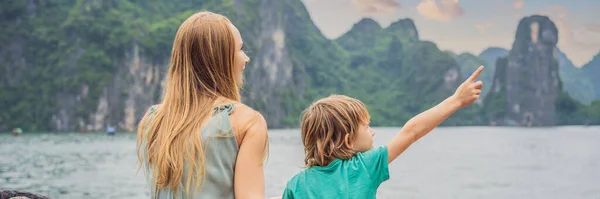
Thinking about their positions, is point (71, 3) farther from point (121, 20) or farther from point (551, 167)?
point (551, 167)

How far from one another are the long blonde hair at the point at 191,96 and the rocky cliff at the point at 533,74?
125910mm

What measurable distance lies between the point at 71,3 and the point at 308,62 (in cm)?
4927

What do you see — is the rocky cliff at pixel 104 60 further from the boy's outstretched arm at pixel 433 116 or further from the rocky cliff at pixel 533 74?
the boy's outstretched arm at pixel 433 116

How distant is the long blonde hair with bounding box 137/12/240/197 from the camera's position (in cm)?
197

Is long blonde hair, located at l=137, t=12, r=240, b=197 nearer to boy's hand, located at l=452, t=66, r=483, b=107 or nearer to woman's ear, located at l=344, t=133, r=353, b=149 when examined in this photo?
woman's ear, located at l=344, t=133, r=353, b=149

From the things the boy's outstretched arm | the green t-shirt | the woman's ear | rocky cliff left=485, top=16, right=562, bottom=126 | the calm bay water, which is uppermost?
the boy's outstretched arm

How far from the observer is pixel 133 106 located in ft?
268

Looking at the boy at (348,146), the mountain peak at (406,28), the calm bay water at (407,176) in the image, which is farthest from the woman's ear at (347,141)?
the mountain peak at (406,28)

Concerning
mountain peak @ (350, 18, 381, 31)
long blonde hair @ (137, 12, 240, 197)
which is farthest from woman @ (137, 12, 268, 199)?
mountain peak @ (350, 18, 381, 31)

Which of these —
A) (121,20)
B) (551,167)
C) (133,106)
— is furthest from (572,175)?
(121,20)

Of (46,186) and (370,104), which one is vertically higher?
(46,186)

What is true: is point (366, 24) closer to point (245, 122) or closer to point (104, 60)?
point (104, 60)

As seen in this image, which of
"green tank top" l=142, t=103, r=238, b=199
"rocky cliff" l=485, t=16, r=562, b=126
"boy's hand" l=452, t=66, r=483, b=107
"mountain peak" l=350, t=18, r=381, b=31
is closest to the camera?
"green tank top" l=142, t=103, r=238, b=199

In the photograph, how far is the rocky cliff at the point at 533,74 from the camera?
402ft
